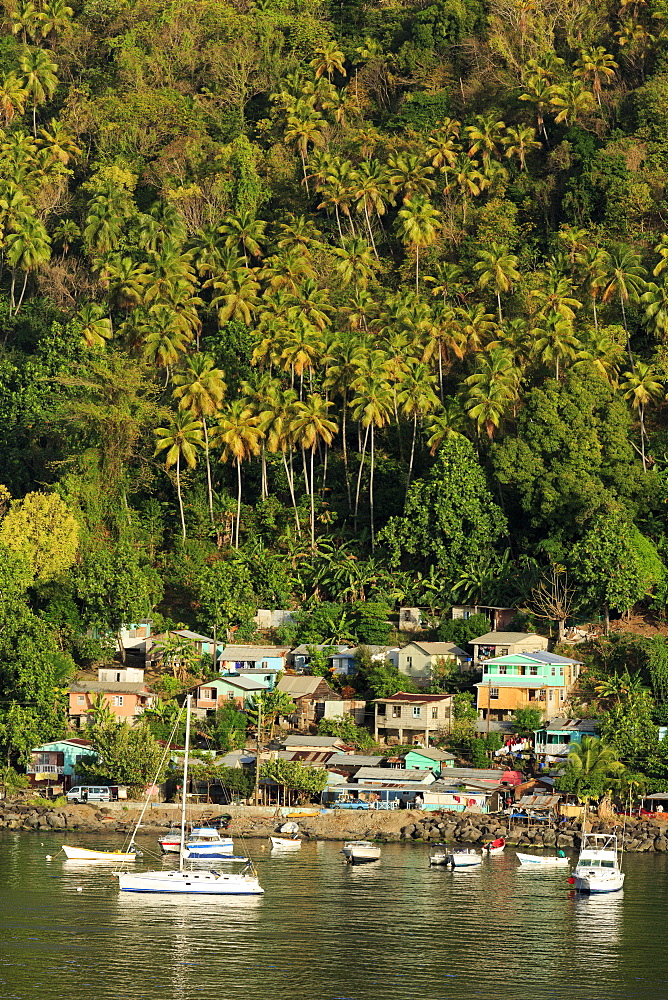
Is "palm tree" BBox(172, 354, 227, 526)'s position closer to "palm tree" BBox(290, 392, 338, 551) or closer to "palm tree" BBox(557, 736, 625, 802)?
"palm tree" BBox(290, 392, 338, 551)

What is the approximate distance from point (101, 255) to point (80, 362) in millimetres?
14678

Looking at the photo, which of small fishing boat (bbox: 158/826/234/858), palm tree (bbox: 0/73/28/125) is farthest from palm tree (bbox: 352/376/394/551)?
palm tree (bbox: 0/73/28/125)

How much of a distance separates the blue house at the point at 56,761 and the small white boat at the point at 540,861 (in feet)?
84.7

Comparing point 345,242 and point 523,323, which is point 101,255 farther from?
point 523,323

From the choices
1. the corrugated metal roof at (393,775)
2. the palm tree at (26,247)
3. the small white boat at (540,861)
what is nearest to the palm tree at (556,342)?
the corrugated metal roof at (393,775)

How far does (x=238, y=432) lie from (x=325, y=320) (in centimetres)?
1236

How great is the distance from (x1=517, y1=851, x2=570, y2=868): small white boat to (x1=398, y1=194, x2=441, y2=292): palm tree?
5273 centimetres

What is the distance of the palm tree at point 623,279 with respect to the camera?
383 ft

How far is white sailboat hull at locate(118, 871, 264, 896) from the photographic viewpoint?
74.1m

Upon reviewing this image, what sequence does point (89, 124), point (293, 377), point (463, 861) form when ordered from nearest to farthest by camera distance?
1. point (463, 861)
2. point (293, 377)
3. point (89, 124)

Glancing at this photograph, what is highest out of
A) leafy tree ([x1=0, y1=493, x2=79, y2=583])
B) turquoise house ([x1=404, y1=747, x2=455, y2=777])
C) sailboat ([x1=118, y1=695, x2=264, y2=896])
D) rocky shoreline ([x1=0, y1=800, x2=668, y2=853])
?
leafy tree ([x1=0, y1=493, x2=79, y2=583])

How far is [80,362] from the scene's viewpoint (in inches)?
4648

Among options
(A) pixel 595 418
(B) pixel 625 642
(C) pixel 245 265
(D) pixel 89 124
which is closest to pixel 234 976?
(B) pixel 625 642

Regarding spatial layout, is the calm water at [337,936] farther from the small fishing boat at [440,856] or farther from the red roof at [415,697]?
the red roof at [415,697]
